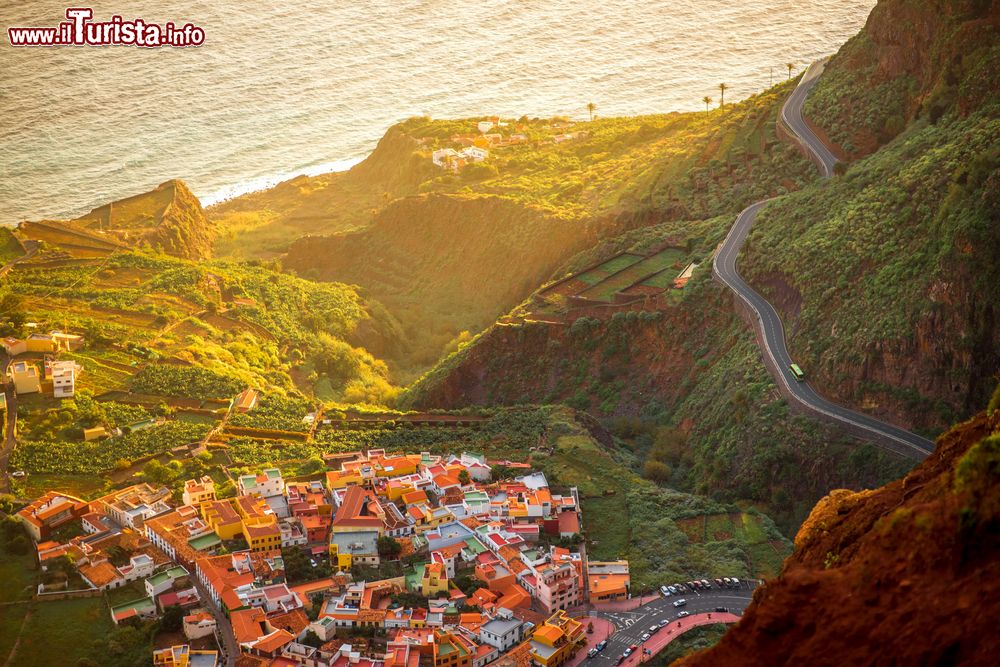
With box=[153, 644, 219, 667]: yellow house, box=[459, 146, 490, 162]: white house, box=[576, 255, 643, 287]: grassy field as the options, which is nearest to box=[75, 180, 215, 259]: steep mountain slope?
box=[459, 146, 490, 162]: white house

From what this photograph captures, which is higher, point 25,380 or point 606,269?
point 606,269

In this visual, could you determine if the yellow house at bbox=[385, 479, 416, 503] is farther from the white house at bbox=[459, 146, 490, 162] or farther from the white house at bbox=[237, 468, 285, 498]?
the white house at bbox=[459, 146, 490, 162]

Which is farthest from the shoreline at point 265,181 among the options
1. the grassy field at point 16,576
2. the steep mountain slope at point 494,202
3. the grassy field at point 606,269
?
the grassy field at point 16,576

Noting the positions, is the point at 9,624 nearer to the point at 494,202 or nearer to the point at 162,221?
the point at 494,202

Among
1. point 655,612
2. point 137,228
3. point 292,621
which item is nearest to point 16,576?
point 292,621

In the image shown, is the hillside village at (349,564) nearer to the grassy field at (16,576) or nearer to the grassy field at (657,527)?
the grassy field at (16,576)

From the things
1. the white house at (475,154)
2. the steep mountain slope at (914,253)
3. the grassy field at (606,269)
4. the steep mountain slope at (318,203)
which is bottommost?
the steep mountain slope at (318,203)
